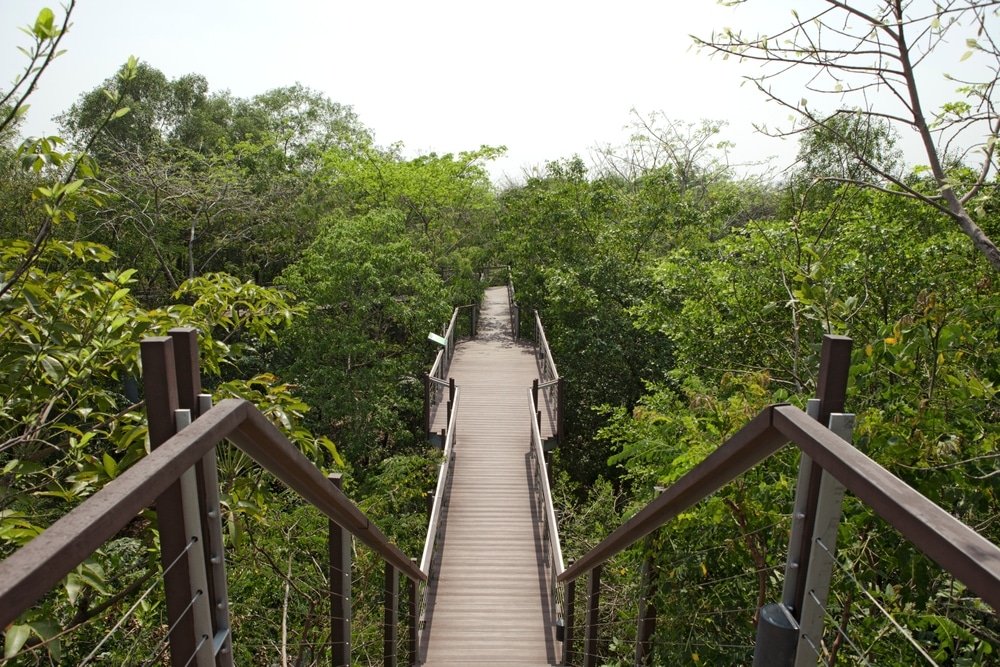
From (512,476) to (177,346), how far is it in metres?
9.16

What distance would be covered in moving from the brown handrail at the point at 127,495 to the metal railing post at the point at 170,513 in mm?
58

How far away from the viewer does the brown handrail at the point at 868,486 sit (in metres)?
0.71

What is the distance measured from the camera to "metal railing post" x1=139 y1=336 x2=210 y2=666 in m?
0.99

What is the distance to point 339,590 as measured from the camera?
2518 millimetres

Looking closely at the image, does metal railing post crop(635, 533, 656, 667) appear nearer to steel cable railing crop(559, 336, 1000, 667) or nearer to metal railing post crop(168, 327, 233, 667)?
steel cable railing crop(559, 336, 1000, 667)

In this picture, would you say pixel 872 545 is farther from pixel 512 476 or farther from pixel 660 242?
pixel 660 242

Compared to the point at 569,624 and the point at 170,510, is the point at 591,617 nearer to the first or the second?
the point at 569,624

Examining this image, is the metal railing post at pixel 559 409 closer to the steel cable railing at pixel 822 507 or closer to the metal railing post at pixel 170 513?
the steel cable railing at pixel 822 507

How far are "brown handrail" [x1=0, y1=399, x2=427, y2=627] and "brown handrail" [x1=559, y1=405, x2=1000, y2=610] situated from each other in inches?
36.6

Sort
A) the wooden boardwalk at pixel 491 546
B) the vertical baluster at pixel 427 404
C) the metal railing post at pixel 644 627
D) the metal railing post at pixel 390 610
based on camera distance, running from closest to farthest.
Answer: the metal railing post at pixel 644 627, the metal railing post at pixel 390 610, the wooden boardwalk at pixel 491 546, the vertical baluster at pixel 427 404

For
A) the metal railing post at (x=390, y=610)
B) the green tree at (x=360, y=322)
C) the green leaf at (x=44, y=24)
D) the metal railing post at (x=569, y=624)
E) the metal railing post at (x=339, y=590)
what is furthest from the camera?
the green tree at (x=360, y=322)

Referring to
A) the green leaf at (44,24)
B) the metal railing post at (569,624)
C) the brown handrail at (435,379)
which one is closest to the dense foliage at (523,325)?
the green leaf at (44,24)

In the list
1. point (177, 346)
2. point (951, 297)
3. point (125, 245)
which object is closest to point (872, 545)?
point (177, 346)

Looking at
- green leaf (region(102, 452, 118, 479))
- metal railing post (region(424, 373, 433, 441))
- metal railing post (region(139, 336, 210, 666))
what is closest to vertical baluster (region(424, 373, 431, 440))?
metal railing post (region(424, 373, 433, 441))
